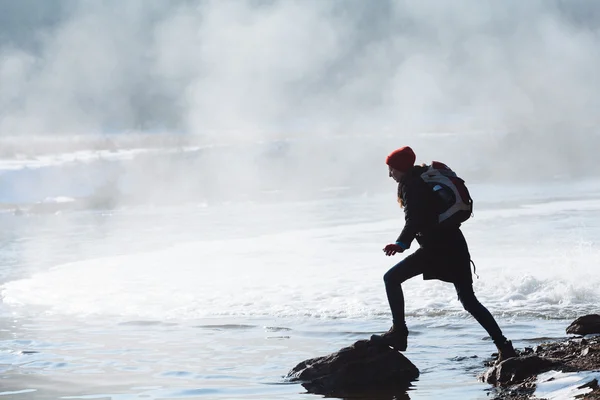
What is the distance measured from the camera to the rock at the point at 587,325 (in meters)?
8.61

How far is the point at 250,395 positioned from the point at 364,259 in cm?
953

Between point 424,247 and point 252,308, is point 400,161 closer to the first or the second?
point 424,247

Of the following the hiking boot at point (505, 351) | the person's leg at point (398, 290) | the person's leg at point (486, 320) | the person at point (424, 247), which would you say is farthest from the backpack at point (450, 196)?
the hiking boot at point (505, 351)

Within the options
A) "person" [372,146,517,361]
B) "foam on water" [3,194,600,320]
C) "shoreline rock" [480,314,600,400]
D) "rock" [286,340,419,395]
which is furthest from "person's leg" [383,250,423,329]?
"foam on water" [3,194,600,320]

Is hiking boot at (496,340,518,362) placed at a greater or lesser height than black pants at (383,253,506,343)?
lesser

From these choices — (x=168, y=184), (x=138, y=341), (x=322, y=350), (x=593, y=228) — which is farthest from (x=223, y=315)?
(x=168, y=184)

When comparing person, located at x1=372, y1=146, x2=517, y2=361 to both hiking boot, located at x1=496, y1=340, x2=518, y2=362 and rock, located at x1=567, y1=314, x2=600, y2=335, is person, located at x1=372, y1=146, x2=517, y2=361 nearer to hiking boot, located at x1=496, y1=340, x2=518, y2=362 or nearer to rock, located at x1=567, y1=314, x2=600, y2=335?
hiking boot, located at x1=496, y1=340, x2=518, y2=362

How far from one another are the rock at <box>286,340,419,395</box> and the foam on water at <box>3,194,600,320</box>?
11.4ft

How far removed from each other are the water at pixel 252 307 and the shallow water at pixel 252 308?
1.0 inches

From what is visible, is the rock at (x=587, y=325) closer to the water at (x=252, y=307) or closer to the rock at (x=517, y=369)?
the water at (x=252, y=307)

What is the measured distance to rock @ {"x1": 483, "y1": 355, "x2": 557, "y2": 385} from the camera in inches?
271

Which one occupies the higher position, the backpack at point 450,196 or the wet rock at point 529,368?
the backpack at point 450,196

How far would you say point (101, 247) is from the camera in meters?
23.3

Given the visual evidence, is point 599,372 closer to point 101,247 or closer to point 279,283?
point 279,283
